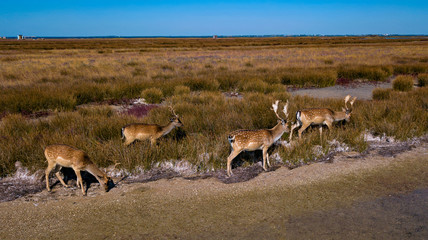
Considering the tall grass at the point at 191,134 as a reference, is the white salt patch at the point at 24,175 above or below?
below

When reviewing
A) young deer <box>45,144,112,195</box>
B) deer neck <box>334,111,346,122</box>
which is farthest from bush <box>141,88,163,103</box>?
young deer <box>45,144,112,195</box>

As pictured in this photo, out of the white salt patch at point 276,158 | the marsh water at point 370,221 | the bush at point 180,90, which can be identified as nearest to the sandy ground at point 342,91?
the bush at point 180,90

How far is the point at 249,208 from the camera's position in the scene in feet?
15.5

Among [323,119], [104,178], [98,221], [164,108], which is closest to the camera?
[98,221]

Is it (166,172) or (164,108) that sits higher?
(164,108)

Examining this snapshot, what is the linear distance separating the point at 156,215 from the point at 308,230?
2.23 meters

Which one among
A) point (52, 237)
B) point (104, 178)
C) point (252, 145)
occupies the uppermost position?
point (252, 145)

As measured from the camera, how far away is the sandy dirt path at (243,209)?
13.6ft

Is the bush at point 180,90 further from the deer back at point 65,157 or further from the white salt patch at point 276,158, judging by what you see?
the deer back at point 65,157

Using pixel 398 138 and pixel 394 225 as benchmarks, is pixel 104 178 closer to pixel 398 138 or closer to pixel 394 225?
pixel 394 225

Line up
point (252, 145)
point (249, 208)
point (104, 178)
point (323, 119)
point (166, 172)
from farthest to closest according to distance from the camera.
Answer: point (323, 119) → point (166, 172) → point (252, 145) → point (104, 178) → point (249, 208)

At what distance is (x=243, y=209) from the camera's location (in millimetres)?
4691

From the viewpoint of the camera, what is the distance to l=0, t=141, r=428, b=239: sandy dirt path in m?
4.14

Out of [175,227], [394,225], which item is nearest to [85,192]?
[175,227]
